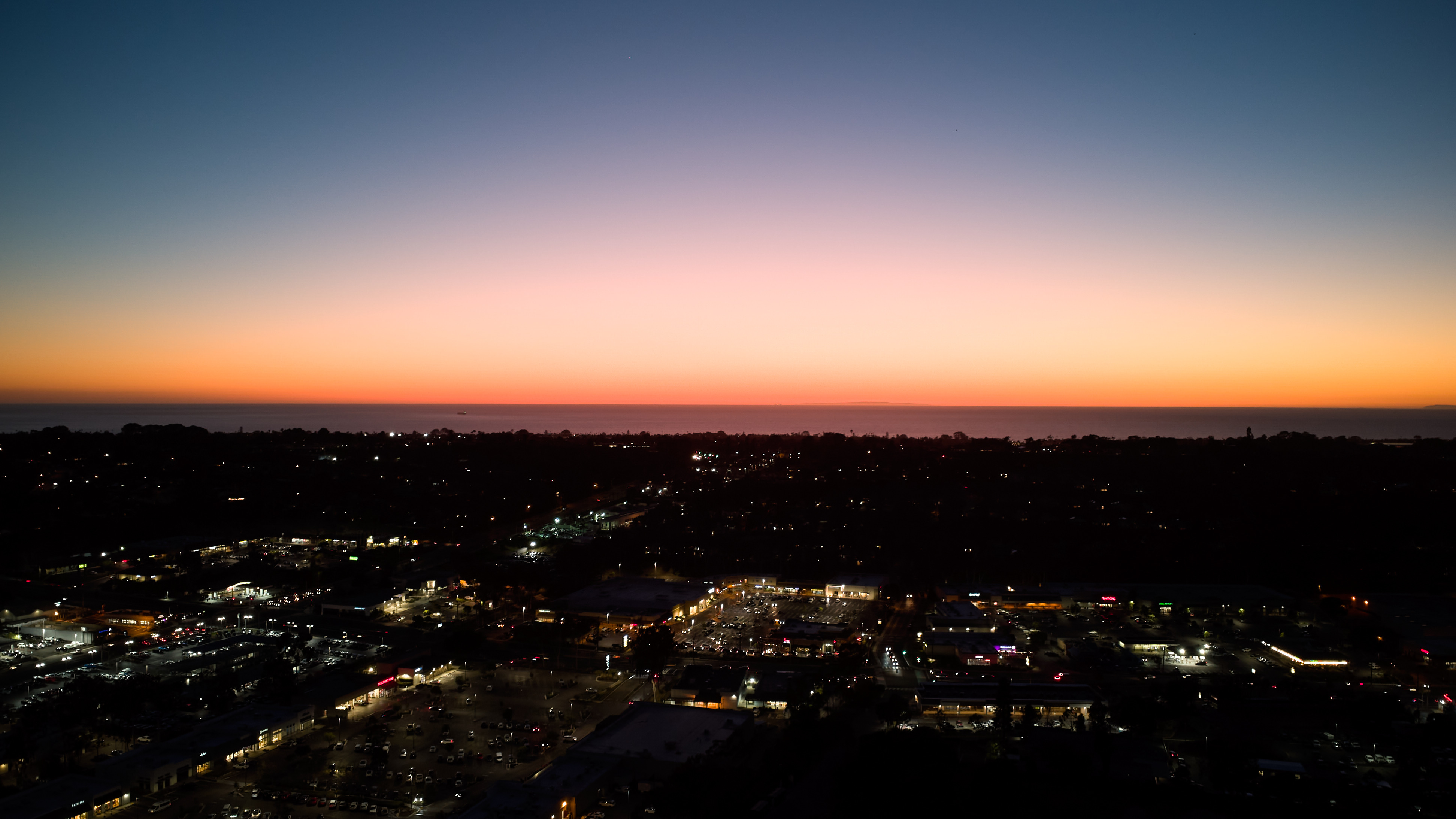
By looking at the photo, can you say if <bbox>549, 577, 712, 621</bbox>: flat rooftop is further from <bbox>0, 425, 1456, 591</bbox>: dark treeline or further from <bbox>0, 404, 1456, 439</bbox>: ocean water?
<bbox>0, 404, 1456, 439</bbox>: ocean water

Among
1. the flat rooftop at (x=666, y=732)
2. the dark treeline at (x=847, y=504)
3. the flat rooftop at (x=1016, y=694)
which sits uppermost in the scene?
the dark treeline at (x=847, y=504)

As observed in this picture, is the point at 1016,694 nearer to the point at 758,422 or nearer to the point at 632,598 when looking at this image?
the point at 632,598

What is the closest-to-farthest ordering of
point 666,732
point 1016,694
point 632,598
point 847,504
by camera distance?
point 666,732
point 1016,694
point 632,598
point 847,504

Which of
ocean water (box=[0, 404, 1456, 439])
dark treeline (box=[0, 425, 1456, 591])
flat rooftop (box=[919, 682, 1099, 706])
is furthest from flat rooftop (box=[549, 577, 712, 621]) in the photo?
ocean water (box=[0, 404, 1456, 439])

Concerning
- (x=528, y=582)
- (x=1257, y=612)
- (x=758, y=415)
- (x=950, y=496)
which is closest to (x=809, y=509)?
(x=950, y=496)

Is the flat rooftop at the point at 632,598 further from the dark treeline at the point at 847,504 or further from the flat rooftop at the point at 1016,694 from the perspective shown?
the flat rooftop at the point at 1016,694

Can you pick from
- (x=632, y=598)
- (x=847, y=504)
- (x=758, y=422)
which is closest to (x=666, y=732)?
(x=632, y=598)

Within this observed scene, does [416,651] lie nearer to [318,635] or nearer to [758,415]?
[318,635]

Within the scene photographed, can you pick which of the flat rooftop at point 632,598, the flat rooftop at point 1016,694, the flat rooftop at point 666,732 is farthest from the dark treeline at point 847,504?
the flat rooftop at point 666,732
